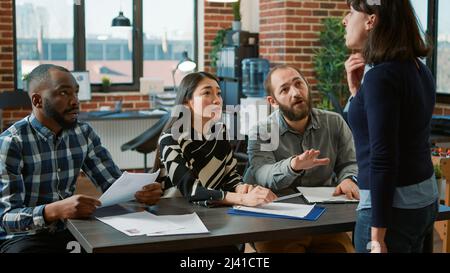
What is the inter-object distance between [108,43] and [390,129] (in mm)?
5693

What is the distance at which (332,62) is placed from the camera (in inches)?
236

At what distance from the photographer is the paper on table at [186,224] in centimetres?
192

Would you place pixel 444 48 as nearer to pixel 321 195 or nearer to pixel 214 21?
pixel 214 21

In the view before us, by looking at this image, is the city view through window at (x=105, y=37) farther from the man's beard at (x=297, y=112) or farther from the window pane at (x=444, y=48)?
the man's beard at (x=297, y=112)

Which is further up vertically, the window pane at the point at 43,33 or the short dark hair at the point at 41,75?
the window pane at the point at 43,33

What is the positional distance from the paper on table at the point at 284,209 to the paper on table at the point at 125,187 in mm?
355

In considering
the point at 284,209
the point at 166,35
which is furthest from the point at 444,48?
the point at 284,209

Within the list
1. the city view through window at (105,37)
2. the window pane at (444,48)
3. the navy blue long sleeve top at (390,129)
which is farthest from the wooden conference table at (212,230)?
the city view through window at (105,37)

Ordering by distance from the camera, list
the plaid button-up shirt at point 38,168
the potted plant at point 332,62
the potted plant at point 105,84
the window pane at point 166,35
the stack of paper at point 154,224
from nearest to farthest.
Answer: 1. the stack of paper at point 154,224
2. the plaid button-up shirt at point 38,168
3. the potted plant at point 332,62
4. the potted plant at point 105,84
5. the window pane at point 166,35

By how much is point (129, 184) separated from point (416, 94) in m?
1.07

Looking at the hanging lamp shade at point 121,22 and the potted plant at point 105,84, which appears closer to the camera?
the hanging lamp shade at point 121,22

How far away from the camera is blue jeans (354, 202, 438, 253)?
1749 mm

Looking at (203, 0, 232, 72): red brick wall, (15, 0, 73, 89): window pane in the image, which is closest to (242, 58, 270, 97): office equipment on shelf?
(203, 0, 232, 72): red brick wall

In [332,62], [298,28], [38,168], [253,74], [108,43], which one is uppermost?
[298,28]
